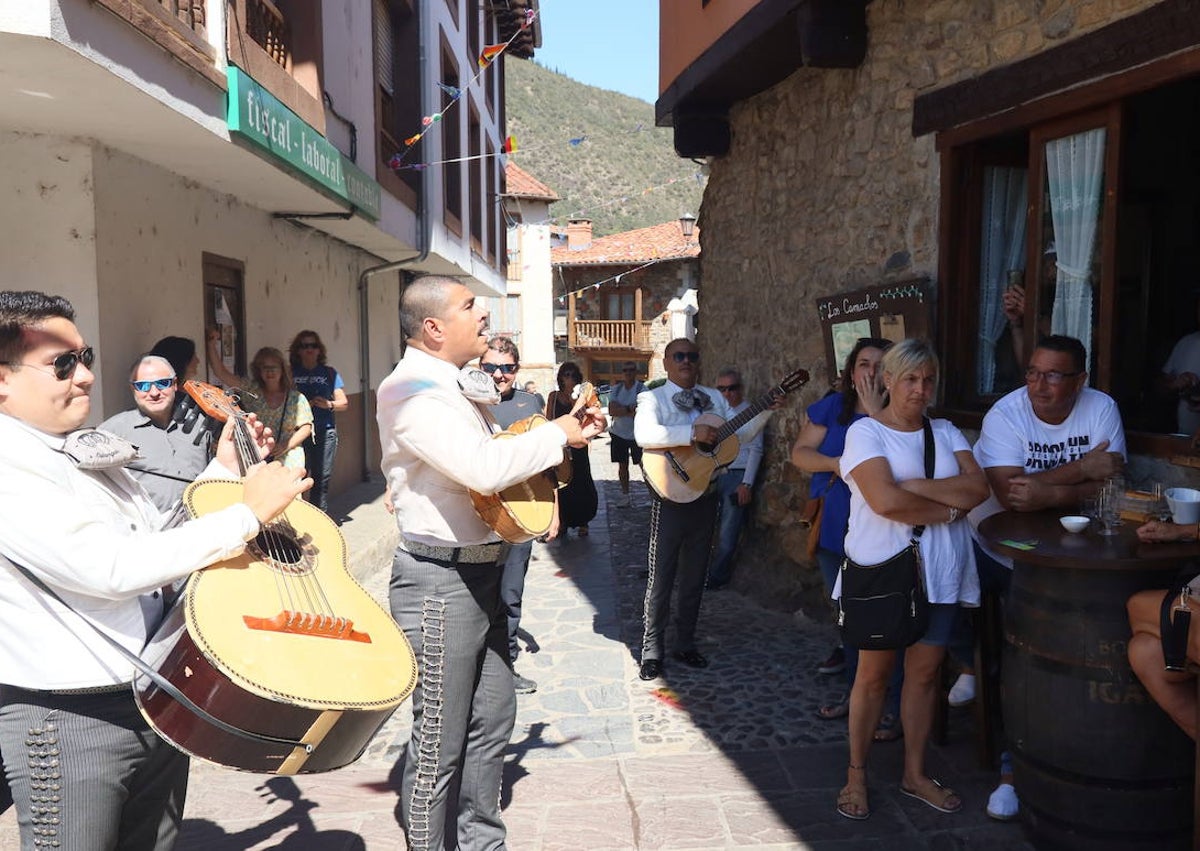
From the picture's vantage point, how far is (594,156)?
66.3 metres

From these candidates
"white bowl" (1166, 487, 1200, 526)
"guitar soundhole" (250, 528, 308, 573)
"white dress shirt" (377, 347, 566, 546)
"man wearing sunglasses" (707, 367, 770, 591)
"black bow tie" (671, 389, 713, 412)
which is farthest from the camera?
"man wearing sunglasses" (707, 367, 770, 591)

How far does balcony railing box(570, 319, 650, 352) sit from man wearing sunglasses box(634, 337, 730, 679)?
2716 cm

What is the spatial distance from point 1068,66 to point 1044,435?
1.63 meters

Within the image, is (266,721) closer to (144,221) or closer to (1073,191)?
(1073,191)

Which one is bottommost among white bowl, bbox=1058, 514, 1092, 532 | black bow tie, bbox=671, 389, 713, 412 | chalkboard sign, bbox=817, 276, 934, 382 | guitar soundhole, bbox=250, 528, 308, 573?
white bowl, bbox=1058, 514, 1092, 532

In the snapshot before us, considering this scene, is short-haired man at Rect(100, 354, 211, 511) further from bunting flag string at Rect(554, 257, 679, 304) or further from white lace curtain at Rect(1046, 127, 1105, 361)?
bunting flag string at Rect(554, 257, 679, 304)

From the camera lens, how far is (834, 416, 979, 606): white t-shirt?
3.34m

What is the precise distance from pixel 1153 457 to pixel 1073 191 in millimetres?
1274

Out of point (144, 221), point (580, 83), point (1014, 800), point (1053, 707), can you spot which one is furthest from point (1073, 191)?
point (580, 83)

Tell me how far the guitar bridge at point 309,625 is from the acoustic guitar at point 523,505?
22.4 inches

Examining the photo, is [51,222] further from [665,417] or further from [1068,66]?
[1068,66]

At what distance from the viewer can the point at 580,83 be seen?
265 ft

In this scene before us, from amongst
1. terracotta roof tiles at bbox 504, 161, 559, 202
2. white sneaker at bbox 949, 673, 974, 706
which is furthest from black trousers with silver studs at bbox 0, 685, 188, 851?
terracotta roof tiles at bbox 504, 161, 559, 202

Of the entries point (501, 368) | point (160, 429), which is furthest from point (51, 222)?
point (501, 368)
